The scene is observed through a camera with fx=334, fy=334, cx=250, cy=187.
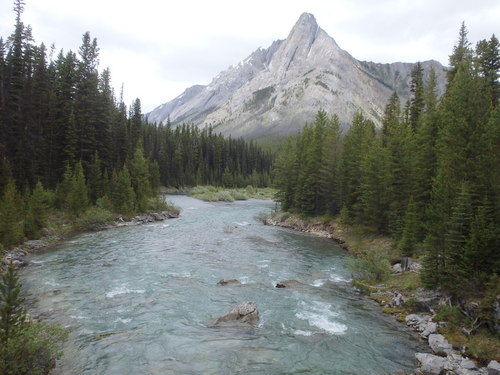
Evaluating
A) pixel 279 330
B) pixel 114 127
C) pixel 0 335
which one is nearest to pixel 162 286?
pixel 279 330

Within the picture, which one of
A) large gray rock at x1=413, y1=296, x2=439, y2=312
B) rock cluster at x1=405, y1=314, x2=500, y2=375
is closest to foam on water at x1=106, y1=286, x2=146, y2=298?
rock cluster at x1=405, y1=314, x2=500, y2=375

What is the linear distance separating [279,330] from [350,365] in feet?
11.9

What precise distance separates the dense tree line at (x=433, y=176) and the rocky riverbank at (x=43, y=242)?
64.6 ft

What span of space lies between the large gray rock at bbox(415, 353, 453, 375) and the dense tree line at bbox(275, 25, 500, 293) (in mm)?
5161

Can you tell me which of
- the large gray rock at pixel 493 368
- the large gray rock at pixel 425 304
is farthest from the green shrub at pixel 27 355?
the large gray rock at pixel 425 304

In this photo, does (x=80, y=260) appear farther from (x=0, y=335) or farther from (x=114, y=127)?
(x=114, y=127)

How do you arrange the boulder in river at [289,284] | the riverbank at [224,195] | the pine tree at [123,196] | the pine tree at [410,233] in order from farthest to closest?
the riverbank at [224,195], the pine tree at [123,196], the pine tree at [410,233], the boulder in river at [289,284]

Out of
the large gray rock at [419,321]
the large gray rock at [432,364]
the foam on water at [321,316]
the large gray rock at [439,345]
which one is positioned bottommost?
the foam on water at [321,316]

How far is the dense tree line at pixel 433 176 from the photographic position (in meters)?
17.1

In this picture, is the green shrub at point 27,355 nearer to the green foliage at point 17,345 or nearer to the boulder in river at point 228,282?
the green foliage at point 17,345

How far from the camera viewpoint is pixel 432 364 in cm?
1245

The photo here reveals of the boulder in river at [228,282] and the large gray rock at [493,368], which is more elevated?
the large gray rock at [493,368]

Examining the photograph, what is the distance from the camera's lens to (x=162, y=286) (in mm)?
20703

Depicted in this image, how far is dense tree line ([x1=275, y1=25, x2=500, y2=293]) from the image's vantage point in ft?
56.0
